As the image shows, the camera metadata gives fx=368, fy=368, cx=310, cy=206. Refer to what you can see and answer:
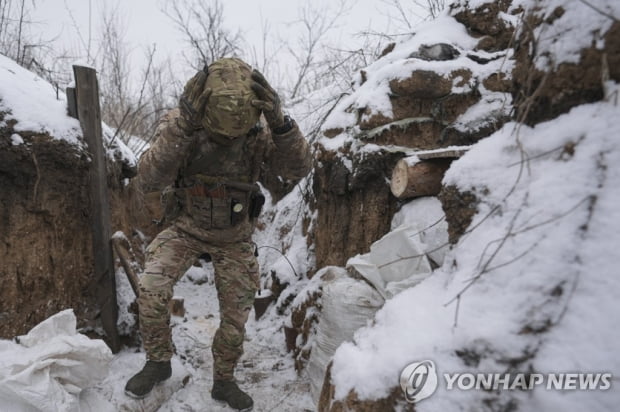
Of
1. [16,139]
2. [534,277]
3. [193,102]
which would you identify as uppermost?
[193,102]

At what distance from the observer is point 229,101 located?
2.04m

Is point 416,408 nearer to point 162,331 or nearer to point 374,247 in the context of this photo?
point 374,247

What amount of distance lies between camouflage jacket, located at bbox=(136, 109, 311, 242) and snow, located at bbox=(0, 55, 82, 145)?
67 cm

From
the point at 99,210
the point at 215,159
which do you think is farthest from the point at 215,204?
the point at 99,210

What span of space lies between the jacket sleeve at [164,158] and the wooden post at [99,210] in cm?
53

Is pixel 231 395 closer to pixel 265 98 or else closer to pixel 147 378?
pixel 147 378

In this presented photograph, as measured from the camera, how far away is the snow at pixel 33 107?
2277 millimetres

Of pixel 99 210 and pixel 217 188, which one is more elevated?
pixel 217 188

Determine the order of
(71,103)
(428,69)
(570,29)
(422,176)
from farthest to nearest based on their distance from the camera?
(428,69) < (71,103) < (422,176) < (570,29)

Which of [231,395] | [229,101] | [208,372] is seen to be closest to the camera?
[229,101]

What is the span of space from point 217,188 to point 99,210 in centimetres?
96

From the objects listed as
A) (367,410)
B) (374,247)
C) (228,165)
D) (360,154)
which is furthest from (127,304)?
(367,410)

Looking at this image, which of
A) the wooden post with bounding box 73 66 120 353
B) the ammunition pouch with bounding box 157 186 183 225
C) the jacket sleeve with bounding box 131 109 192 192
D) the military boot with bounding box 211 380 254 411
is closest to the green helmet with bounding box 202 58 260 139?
the jacket sleeve with bounding box 131 109 192 192

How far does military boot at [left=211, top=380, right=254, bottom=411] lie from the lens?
7.48ft
